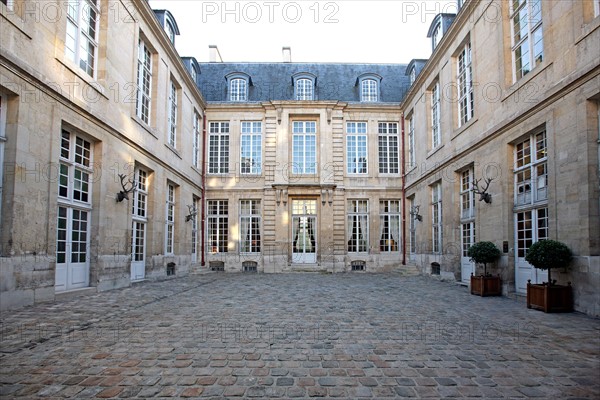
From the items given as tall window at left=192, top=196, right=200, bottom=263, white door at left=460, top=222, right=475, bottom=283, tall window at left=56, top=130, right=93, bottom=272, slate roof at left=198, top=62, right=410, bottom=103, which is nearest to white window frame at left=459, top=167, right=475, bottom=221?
white door at left=460, top=222, right=475, bottom=283

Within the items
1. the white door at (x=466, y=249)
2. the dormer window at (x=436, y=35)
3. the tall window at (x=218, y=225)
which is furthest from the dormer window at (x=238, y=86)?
the white door at (x=466, y=249)

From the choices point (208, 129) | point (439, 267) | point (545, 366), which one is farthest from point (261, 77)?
point (545, 366)

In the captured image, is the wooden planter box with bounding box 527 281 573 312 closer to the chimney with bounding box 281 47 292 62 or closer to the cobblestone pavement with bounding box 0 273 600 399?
the cobblestone pavement with bounding box 0 273 600 399

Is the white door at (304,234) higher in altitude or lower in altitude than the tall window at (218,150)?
lower

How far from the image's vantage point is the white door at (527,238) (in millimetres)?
8000

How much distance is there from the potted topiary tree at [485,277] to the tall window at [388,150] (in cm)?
915

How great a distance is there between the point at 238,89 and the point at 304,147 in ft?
13.9

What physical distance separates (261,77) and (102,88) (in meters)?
11.5

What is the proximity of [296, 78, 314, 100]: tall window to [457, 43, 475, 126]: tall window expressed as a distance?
301 inches

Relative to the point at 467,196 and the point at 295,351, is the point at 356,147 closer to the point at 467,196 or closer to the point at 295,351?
the point at 467,196

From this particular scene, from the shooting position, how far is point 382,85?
19.1 meters

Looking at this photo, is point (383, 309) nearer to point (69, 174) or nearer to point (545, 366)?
point (545, 366)

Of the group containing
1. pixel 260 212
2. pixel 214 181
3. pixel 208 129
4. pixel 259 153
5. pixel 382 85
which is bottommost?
pixel 260 212

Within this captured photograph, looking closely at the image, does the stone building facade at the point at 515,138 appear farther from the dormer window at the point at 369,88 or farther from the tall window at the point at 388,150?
the dormer window at the point at 369,88
